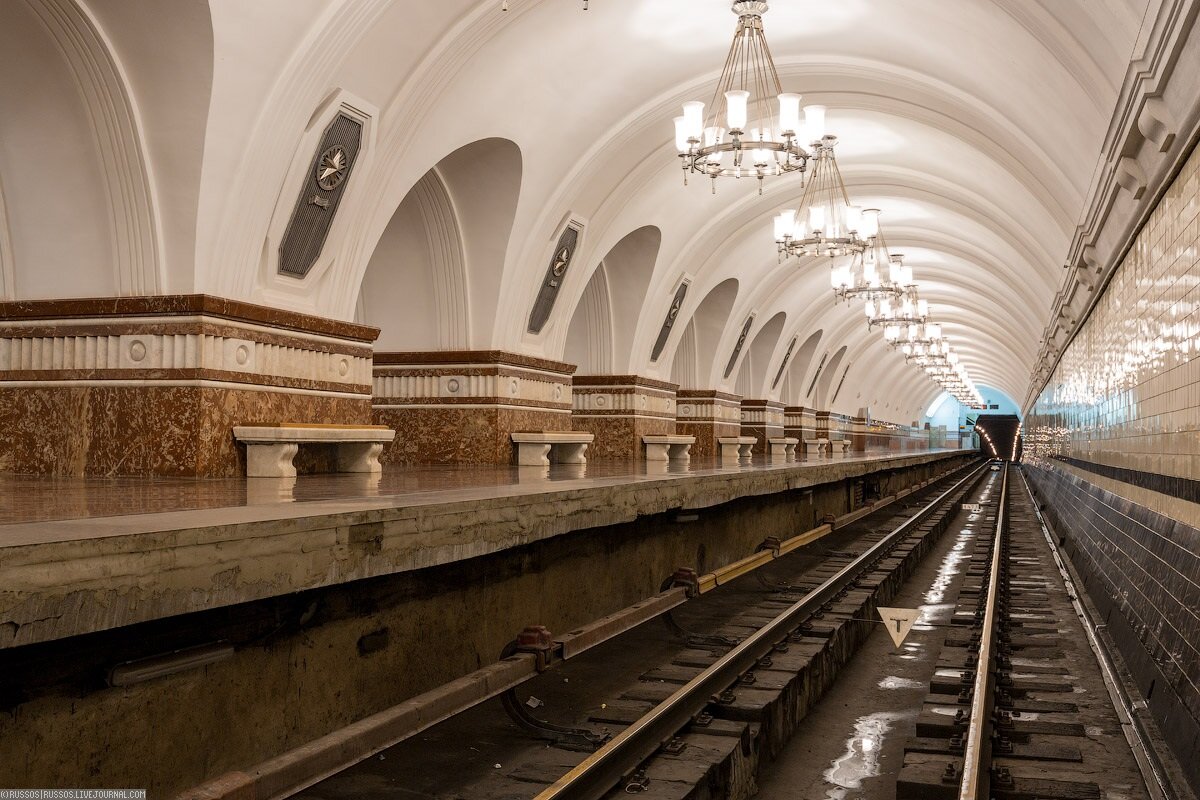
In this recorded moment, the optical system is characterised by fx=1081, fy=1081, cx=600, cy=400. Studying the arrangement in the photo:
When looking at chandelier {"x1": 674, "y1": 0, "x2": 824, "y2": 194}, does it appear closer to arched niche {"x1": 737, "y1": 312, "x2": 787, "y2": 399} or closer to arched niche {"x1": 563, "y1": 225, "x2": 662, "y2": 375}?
arched niche {"x1": 563, "y1": 225, "x2": 662, "y2": 375}

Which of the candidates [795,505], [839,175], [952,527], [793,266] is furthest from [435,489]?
[793,266]

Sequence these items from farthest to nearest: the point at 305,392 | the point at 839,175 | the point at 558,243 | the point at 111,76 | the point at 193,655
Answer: the point at 839,175, the point at 558,243, the point at 305,392, the point at 111,76, the point at 193,655

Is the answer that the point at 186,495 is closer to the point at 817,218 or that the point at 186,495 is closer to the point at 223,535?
the point at 223,535

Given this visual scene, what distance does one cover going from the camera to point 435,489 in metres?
6.43

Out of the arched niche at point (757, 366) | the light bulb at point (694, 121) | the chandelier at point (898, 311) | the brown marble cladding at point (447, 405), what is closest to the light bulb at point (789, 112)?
the light bulb at point (694, 121)

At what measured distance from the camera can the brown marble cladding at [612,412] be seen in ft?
57.6

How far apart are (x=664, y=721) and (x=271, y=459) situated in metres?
4.31

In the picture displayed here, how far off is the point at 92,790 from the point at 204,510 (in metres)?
1.19

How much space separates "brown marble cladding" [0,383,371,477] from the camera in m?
7.85

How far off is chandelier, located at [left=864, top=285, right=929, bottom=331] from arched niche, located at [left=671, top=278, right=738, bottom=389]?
2.73m

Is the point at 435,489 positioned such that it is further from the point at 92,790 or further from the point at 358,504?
the point at 92,790

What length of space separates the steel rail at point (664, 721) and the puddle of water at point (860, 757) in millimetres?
676

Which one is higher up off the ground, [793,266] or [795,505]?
[793,266]

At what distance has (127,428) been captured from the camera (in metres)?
7.99
